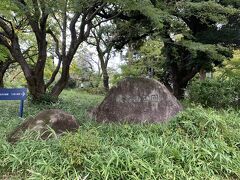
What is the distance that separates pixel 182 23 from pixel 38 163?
1047cm

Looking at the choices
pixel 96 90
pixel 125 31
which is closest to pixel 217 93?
pixel 125 31

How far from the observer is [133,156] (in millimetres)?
3854

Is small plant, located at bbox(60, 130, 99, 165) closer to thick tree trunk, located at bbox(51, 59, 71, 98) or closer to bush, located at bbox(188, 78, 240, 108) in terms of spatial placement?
bush, located at bbox(188, 78, 240, 108)

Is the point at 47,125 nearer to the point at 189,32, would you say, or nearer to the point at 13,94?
the point at 13,94

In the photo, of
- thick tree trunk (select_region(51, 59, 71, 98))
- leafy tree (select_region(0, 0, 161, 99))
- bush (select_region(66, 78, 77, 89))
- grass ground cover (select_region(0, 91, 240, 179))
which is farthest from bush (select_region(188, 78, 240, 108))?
bush (select_region(66, 78, 77, 89))

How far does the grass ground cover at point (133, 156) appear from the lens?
3.67 meters

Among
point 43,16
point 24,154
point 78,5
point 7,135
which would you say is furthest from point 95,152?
point 43,16

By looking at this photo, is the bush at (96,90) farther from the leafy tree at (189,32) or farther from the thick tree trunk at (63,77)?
the thick tree trunk at (63,77)

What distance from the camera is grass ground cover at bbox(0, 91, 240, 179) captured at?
144 inches

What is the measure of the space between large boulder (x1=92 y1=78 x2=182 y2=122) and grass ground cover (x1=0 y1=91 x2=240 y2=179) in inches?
56.1

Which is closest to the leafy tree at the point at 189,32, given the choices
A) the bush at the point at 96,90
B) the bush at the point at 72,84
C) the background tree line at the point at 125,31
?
the background tree line at the point at 125,31

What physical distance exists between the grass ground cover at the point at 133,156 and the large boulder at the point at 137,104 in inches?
56.1

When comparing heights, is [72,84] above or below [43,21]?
below

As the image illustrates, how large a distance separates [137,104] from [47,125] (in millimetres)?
2207
